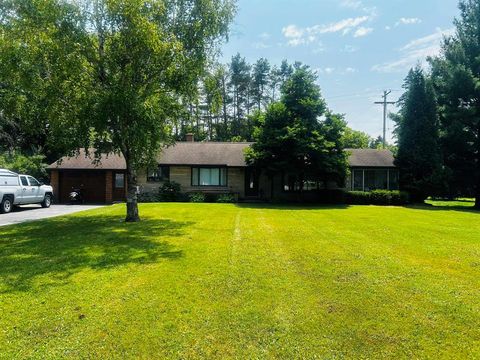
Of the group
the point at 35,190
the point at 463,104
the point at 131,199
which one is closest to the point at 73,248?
the point at 131,199

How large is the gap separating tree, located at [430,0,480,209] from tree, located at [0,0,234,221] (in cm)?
1963

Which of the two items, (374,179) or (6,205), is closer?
(6,205)

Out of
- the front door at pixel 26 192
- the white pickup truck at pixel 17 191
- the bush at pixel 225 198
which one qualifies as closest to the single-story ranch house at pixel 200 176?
the bush at pixel 225 198

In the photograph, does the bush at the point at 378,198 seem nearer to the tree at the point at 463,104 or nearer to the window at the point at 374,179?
the window at the point at 374,179

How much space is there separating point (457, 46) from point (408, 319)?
28.5 m

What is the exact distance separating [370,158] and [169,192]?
1553 centimetres

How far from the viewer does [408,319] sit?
14.9 feet

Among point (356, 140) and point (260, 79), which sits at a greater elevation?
point (260, 79)

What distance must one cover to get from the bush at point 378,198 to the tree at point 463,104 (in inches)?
180

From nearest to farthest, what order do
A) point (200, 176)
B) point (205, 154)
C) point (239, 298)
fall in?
point (239, 298), point (200, 176), point (205, 154)

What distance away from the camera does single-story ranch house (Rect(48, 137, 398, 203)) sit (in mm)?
26234

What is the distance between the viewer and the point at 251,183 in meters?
27.4

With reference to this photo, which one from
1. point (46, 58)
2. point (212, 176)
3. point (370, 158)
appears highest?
point (46, 58)

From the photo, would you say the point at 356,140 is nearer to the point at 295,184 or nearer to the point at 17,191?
the point at 295,184
